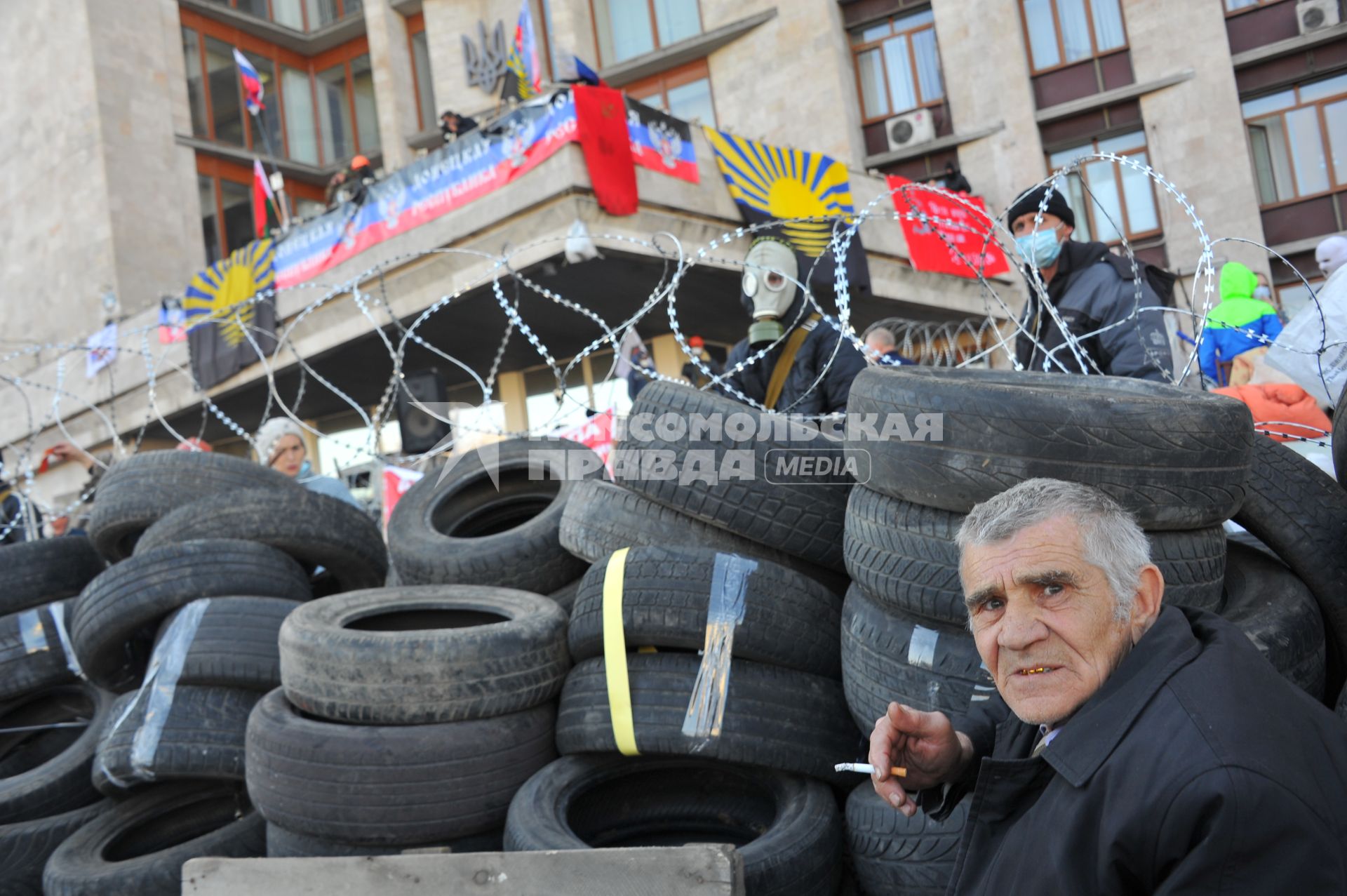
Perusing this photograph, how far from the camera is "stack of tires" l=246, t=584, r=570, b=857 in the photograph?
3510 mm

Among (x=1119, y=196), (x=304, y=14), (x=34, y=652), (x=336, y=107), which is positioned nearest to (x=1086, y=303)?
(x=34, y=652)

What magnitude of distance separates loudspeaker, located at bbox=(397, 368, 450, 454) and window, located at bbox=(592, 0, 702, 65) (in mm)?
16019

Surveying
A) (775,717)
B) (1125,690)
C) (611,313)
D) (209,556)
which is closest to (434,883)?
(775,717)

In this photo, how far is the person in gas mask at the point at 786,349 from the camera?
232 inches

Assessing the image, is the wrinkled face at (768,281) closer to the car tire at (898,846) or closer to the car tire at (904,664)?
the car tire at (904,664)

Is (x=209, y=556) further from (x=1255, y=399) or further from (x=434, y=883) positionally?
(x=1255, y=399)

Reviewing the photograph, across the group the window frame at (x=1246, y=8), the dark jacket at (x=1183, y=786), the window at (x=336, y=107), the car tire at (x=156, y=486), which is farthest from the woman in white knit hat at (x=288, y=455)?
the window at (x=336, y=107)

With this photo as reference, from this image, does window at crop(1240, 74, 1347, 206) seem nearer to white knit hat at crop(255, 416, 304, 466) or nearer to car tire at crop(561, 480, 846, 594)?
white knit hat at crop(255, 416, 304, 466)

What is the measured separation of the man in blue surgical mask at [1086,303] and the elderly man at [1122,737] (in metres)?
3.15

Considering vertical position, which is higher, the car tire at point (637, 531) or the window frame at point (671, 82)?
the window frame at point (671, 82)

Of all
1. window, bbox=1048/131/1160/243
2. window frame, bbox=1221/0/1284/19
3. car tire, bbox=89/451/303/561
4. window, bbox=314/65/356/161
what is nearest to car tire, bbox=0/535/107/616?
car tire, bbox=89/451/303/561

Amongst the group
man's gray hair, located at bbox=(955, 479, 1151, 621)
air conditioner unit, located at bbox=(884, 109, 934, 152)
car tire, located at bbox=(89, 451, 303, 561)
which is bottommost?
man's gray hair, located at bbox=(955, 479, 1151, 621)

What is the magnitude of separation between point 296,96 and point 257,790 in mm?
32112

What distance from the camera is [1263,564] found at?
3488 mm
